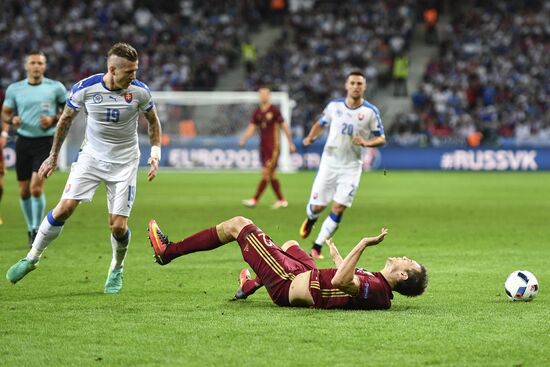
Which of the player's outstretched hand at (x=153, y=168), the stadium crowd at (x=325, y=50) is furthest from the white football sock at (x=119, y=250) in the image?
the stadium crowd at (x=325, y=50)

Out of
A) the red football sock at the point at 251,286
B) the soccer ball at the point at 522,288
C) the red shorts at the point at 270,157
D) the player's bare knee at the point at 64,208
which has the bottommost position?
the red shorts at the point at 270,157

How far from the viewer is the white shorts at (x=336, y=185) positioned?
13.4m

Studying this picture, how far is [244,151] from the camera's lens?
36281 mm

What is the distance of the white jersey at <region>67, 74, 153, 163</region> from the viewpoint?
9.39m

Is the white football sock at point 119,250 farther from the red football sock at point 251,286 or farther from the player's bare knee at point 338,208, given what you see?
the player's bare knee at point 338,208

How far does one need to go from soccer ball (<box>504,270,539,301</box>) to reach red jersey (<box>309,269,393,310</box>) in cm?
130

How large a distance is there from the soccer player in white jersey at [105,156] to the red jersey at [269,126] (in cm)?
1234

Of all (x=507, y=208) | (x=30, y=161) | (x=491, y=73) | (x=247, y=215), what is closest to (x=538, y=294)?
(x=30, y=161)

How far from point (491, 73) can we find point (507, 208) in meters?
20.3

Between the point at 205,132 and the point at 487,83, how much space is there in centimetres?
1171

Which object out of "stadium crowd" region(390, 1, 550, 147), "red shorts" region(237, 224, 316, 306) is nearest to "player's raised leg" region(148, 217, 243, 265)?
"red shorts" region(237, 224, 316, 306)

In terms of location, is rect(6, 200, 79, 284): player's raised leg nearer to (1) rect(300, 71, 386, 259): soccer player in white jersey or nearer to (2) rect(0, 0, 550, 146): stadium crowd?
(1) rect(300, 71, 386, 259): soccer player in white jersey

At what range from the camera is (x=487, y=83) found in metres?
40.1

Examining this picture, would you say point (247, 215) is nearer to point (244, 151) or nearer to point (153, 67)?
point (244, 151)
